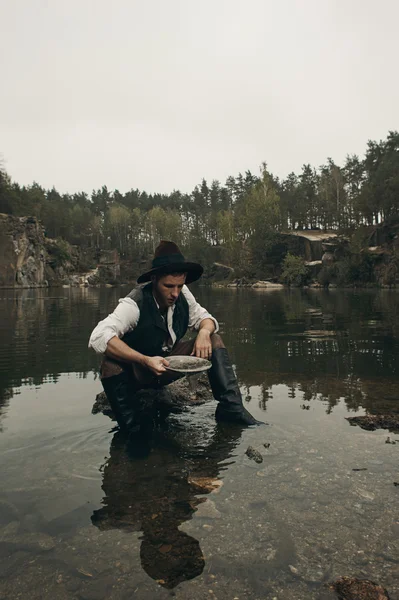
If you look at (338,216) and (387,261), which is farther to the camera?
(338,216)

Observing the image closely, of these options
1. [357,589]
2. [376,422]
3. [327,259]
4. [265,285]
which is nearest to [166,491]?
[357,589]

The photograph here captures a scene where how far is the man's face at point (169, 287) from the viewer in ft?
16.5

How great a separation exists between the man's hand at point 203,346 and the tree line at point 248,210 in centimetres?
6668

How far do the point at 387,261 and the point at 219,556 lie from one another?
214ft

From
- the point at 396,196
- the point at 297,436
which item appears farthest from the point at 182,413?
the point at 396,196

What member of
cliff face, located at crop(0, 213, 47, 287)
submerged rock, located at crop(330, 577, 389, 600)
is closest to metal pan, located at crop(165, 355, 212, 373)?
submerged rock, located at crop(330, 577, 389, 600)

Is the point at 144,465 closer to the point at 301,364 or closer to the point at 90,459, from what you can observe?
the point at 90,459

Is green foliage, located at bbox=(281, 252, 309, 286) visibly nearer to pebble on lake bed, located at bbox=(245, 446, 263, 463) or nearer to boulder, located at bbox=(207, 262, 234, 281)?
boulder, located at bbox=(207, 262, 234, 281)

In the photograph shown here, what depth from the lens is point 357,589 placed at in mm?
2268

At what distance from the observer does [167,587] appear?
2.34 metres

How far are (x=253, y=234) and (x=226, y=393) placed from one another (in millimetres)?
89341

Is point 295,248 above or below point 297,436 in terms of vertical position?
above

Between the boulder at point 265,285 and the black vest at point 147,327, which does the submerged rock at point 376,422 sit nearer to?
the black vest at point 147,327

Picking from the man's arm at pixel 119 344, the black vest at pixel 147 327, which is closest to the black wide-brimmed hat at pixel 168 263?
the black vest at pixel 147 327
